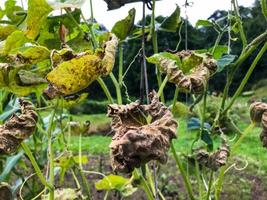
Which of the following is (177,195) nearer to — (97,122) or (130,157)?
(130,157)

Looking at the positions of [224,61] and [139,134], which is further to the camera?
[224,61]

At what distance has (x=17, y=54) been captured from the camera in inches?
27.4

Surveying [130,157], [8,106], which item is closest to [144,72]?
[130,157]

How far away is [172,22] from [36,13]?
9.6 inches

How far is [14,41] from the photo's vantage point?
2.27ft

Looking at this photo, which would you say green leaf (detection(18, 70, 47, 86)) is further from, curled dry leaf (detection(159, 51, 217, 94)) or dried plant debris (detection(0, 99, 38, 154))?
curled dry leaf (detection(159, 51, 217, 94))

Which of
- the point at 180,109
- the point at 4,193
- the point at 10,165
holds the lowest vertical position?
the point at 10,165

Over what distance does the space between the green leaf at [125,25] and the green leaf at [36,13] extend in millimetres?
124

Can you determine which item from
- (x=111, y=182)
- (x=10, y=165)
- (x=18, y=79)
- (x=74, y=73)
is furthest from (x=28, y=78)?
(x=10, y=165)

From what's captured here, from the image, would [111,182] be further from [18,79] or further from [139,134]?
[139,134]

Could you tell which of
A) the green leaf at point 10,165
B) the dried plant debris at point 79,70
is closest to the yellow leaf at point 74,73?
the dried plant debris at point 79,70

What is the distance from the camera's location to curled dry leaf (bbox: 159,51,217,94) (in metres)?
0.59

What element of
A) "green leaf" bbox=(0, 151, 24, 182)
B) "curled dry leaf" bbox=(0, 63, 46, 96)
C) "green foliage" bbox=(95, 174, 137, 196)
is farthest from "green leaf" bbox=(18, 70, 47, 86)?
"green leaf" bbox=(0, 151, 24, 182)

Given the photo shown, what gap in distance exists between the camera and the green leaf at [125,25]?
2.51ft
